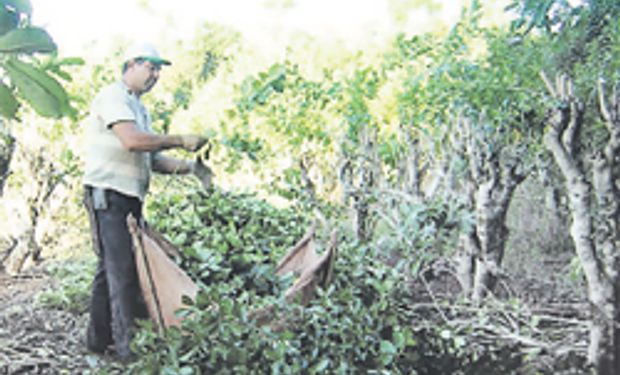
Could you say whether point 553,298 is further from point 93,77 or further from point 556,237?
point 93,77

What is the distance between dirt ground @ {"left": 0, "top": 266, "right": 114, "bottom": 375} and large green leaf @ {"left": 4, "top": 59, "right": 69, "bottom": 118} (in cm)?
176

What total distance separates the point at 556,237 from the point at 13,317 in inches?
235

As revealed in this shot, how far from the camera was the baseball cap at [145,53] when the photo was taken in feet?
10.1

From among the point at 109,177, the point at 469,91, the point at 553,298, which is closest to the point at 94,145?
the point at 109,177

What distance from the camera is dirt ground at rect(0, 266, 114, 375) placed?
3379mm

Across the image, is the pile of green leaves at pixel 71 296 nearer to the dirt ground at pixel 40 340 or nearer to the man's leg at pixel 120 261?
the dirt ground at pixel 40 340

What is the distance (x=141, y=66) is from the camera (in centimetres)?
316

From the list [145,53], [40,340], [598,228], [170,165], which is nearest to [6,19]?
[145,53]

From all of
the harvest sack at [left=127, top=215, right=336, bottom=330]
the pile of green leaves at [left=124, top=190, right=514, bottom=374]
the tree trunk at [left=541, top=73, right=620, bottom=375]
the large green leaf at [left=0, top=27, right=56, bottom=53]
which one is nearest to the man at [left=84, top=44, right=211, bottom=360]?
the harvest sack at [left=127, top=215, right=336, bottom=330]

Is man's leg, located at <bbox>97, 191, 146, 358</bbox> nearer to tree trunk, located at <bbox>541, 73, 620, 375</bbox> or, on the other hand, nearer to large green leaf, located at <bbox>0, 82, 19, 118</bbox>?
tree trunk, located at <bbox>541, 73, 620, 375</bbox>

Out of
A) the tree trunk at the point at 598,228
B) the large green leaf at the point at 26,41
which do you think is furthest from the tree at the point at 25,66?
the tree trunk at the point at 598,228

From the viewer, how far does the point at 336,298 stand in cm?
274

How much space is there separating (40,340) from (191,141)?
1699 millimetres

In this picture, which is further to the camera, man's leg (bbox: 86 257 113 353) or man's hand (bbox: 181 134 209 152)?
man's leg (bbox: 86 257 113 353)
